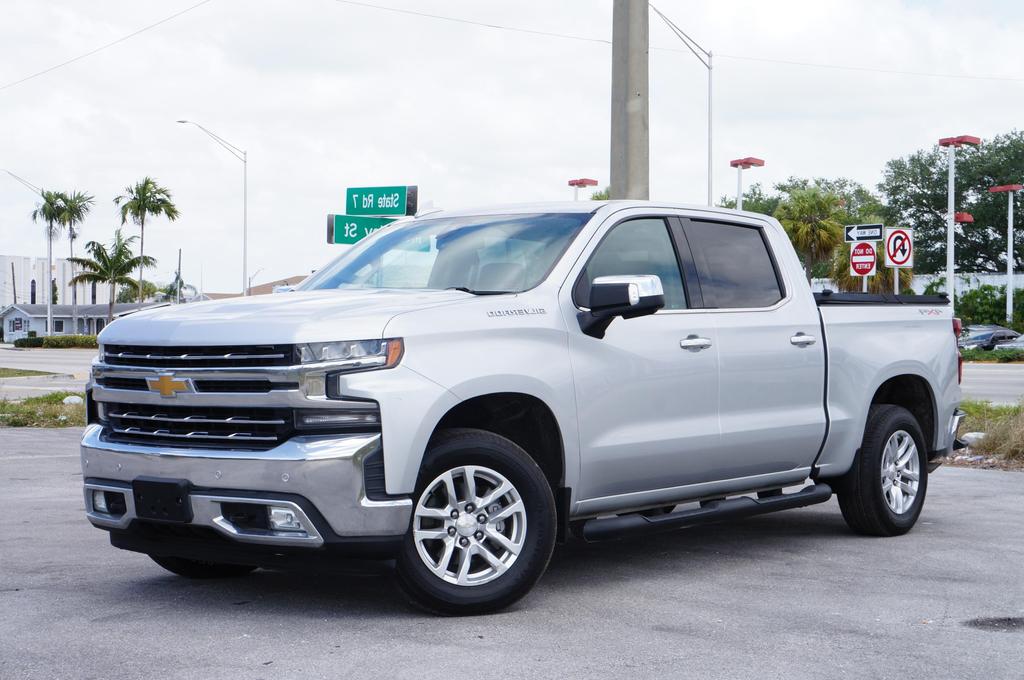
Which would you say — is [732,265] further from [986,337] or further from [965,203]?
[965,203]

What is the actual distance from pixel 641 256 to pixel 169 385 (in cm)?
263

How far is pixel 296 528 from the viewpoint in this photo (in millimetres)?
5441

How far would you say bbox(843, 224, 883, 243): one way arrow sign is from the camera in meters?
23.2

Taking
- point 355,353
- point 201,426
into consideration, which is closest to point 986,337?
point 355,353

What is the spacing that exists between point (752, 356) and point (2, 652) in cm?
416

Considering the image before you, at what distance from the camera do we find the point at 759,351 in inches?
286

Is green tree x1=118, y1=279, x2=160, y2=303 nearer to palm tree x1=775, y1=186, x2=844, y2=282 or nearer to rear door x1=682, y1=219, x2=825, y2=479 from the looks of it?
palm tree x1=775, y1=186, x2=844, y2=282

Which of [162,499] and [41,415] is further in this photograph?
[41,415]

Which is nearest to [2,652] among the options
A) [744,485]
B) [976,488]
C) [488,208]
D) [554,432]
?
[554,432]

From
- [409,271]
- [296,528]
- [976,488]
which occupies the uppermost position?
[409,271]

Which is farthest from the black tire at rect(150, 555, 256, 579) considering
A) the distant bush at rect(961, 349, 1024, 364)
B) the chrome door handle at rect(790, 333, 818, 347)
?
the distant bush at rect(961, 349, 1024, 364)

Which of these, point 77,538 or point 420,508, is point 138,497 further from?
point 77,538

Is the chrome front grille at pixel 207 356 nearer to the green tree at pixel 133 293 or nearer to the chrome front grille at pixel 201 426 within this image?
the chrome front grille at pixel 201 426

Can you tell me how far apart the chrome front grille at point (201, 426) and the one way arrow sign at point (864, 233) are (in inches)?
751
